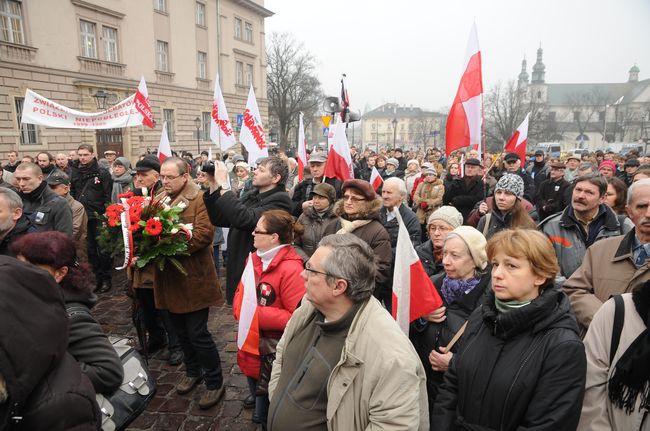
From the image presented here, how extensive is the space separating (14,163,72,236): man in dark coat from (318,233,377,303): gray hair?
380 centimetres

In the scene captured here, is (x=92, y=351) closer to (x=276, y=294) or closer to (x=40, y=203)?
(x=276, y=294)

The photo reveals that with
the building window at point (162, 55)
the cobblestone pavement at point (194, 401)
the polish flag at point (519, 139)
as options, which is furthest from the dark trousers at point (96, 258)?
the building window at point (162, 55)

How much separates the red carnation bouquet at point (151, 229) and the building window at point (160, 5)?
27036 mm

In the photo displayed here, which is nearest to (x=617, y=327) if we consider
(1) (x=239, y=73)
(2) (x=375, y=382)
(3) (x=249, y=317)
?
(2) (x=375, y=382)

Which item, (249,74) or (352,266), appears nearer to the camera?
(352,266)

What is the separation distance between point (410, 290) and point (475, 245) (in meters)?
0.52

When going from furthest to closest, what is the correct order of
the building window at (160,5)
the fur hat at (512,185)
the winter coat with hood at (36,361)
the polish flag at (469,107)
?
1. the building window at (160,5)
2. the polish flag at (469,107)
3. the fur hat at (512,185)
4. the winter coat with hood at (36,361)

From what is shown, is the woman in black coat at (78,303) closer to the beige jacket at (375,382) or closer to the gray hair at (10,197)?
the beige jacket at (375,382)

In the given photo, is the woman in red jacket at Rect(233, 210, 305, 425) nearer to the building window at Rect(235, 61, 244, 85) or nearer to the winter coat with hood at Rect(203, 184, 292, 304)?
the winter coat with hood at Rect(203, 184, 292, 304)

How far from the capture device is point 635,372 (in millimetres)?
1790

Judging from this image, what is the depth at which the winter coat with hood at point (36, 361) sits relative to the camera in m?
1.36

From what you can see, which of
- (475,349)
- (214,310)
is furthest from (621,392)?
(214,310)

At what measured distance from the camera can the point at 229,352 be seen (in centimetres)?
474

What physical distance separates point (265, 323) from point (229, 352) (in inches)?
83.5
